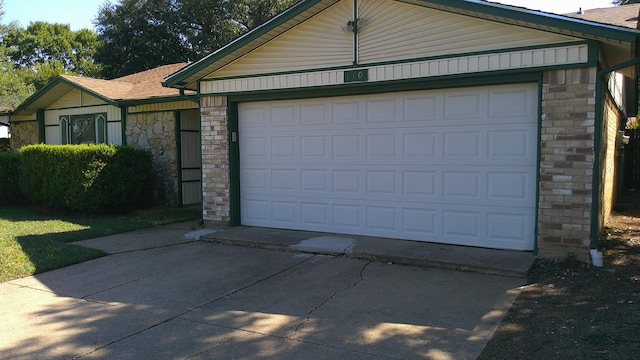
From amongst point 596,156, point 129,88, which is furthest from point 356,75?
point 129,88

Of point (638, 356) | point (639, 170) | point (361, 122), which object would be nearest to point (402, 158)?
point (361, 122)

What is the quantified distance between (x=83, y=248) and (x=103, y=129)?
6589 millimetres

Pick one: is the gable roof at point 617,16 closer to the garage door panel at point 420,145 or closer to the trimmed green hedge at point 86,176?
the garage door panel at point 420,145

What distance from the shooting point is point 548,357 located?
399cm

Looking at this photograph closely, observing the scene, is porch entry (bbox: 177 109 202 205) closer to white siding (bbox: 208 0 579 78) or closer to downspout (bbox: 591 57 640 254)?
white siding (bbox: 208 0 579 78)

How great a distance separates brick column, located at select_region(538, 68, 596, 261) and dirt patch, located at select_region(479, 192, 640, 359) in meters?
0.34

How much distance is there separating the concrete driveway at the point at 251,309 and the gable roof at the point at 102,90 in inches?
246

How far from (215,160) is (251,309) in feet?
15.8

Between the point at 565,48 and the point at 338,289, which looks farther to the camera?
the point at 565,48

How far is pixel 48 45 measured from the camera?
47.6 m

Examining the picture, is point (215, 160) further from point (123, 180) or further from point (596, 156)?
point (596, 156)

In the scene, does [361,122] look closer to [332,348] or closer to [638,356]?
[332,348]

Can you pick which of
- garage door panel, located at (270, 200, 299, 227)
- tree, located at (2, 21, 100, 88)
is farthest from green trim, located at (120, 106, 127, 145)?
tree, located at (2, 21, 100, 88)

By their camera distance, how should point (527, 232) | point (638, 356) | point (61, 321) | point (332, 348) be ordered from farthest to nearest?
point (527, 232)
point (61, 321)
point (332, 348)
point (638, 356)
